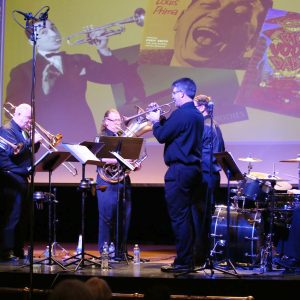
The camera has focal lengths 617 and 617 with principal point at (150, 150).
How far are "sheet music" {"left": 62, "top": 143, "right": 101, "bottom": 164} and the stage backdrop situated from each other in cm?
352

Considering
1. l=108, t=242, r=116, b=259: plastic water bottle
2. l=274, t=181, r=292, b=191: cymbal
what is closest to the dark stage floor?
l=108, t=242, r=116, b=259: plastic water bottle

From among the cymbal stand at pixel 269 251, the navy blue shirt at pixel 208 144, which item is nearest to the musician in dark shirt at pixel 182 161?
the navy blue shirt at pixel 208 144

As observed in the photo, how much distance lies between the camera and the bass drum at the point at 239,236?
7.84m

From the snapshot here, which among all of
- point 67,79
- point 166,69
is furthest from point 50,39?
point 166,69

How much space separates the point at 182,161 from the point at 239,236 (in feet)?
5.39

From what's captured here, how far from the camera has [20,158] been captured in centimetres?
805

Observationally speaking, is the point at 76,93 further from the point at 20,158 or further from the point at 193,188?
the point at 193,188

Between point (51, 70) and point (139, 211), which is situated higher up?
point (51, 70)

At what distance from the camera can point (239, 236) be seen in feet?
26.1

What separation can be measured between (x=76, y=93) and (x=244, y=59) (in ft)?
9.84

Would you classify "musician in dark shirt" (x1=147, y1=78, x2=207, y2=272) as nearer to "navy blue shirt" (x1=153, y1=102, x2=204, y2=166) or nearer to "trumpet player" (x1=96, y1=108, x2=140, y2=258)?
"navy blue shirt" (x1=153, y1=102, x2=204, y2=166)

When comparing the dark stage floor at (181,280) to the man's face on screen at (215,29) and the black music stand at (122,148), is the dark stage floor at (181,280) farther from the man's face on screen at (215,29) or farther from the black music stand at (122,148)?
the man's face on screen at (215,29)

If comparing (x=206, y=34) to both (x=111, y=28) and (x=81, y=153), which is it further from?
(x=81, y=153)

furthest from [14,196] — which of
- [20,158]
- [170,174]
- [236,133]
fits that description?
[236,133]
